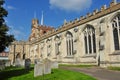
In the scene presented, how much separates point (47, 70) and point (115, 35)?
1199cm

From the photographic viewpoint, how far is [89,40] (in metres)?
28.0

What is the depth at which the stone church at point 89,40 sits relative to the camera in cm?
2277

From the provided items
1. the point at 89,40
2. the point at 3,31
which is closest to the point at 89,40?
the point at 89,40

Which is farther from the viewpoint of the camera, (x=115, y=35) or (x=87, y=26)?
(x=87, y=26)

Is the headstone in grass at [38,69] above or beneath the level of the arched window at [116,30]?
beneath

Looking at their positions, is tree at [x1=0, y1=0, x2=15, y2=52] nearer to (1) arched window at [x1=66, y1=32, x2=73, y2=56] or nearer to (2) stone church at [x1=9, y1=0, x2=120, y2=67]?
(2) stone church at [x1=9, y1=0, x2=120, y2=67]

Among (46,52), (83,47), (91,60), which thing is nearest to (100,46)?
(91,60)

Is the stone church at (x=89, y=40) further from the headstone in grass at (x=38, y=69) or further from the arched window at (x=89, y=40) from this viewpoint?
the headstone in grass at (x=38, y=69)

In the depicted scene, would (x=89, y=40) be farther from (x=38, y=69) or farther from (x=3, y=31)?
(x=3, y=31)

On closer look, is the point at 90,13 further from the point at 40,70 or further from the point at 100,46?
the point at 40,70

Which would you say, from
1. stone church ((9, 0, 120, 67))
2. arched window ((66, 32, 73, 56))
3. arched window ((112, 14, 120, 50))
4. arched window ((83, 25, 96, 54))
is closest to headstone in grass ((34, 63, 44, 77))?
stone church ((9, 0, 120, 67))

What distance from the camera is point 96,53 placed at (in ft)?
82.6

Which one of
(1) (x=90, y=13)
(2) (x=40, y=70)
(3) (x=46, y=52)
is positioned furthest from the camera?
(3) (x=46, y=52)

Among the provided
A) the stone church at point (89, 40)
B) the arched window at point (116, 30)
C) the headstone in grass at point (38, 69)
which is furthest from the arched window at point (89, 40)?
the headstone in grass at point (38, 69)
